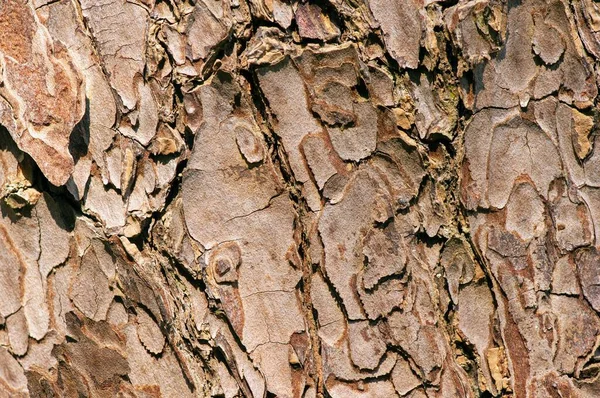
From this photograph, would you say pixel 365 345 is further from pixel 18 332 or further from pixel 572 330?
pixel 18 332

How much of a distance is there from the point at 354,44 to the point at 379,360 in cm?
52

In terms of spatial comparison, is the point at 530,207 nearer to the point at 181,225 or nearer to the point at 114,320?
the point at 181,225

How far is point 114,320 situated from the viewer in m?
1.17

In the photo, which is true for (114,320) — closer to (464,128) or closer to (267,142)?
(267,142)

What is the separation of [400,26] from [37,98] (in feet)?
2.02

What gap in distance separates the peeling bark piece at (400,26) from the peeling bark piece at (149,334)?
2.00 feet

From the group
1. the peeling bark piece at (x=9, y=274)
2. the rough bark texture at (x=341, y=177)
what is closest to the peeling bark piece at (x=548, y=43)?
the rough bark texture at (x=341, y=177)

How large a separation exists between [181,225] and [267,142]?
0.66 feet

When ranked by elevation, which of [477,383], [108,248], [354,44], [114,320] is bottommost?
[477,383]

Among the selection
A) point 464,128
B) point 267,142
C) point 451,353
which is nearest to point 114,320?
point 267,142

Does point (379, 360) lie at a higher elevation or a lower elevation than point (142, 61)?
lower

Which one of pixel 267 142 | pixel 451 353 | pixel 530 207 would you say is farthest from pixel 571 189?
pixel 267 142

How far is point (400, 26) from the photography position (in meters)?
1.05

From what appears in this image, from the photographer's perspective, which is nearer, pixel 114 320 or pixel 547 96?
pixel 547 96
